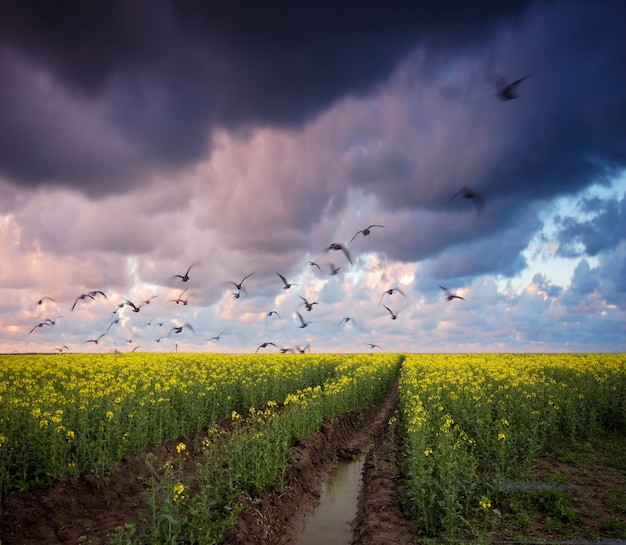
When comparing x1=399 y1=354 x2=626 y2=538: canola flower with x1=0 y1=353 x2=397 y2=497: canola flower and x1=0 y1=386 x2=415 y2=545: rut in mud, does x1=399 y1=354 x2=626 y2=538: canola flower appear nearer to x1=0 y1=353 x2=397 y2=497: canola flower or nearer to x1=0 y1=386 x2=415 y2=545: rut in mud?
x1=0 y1=386 x2=415 y2=545: rut in mud

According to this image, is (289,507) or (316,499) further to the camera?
(316,499)

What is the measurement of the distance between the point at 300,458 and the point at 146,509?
4.47 meters

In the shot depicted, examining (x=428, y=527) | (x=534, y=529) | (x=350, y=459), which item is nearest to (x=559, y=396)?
(x=350, y=459)

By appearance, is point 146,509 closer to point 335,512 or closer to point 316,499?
point 316,499

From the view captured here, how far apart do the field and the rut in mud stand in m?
0.05

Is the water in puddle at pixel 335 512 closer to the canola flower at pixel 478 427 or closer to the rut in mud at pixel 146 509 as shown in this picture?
the rut in mud at pixel 146 509

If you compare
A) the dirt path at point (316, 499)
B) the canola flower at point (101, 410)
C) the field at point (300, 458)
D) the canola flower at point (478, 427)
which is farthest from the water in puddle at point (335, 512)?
the canola flower at point (101, 410)

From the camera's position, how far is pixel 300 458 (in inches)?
504

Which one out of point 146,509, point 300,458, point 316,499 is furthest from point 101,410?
point 316,499

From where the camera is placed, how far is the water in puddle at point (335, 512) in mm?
9836

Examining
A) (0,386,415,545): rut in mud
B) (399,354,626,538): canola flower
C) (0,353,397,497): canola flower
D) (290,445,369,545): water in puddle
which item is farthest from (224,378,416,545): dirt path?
(0,353,397,497): canola flower

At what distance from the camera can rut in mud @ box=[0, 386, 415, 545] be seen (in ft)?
27.4

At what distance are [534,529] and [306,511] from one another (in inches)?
208

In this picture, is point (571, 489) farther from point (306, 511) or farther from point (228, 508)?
point (228, 508)
